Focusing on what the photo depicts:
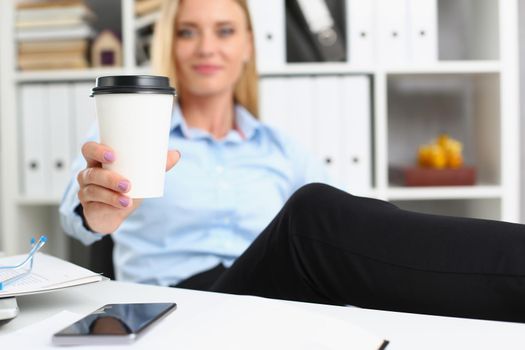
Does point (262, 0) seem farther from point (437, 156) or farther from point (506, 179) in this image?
point (506, 179)

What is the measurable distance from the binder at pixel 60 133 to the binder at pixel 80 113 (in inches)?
0.7

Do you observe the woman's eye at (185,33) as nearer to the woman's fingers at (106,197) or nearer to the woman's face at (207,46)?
the woman's face at (207,46)

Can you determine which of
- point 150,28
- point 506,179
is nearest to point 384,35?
point 506,179

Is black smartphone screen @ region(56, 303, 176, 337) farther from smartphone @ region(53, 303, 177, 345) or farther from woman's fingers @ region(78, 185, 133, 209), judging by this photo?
woman's fingers @ region(78, 185, 133, 209)

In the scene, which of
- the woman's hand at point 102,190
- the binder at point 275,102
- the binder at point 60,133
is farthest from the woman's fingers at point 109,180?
the binder at point 60,133

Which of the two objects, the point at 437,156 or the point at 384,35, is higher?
the point at 384,35

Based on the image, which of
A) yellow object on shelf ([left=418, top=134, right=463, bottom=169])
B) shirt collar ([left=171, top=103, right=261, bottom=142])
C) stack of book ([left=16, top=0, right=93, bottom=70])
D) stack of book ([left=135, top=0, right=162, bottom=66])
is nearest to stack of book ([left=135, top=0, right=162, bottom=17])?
stack of book ([left=135, top=0, right=162, bottom=66])

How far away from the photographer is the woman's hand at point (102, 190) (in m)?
0.83

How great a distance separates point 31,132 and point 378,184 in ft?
4.03

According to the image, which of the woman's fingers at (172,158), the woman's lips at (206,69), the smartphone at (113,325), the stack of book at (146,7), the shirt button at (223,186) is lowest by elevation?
the smartphone at (113,325)

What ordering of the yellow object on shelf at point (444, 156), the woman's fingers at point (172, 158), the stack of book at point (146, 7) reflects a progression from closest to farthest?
the woman's fingers at point (172, 158)
the stack of book at point (146, 7)
the yellow object on shelf at point (444, 156)

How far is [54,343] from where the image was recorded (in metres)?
0.62

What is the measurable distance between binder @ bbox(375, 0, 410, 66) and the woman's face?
59 centimetres

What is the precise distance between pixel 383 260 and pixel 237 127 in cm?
96
